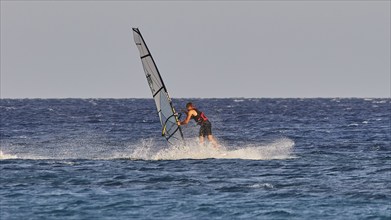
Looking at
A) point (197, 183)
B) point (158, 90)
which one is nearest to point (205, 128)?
point (158, 90)

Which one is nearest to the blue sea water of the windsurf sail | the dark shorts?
the dark shorts

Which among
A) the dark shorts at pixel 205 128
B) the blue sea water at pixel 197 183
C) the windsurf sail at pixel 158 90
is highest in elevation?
the windsurf sail at pixel 158 90

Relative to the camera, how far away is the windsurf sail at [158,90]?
28.8 m

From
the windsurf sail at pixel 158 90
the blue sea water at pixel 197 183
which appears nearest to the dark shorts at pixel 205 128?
the windsurf sail at pixel 158 90

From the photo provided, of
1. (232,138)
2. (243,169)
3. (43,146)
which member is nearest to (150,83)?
(243,169)

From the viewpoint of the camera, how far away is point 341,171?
27.5m

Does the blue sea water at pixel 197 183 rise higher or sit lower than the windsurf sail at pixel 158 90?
lower

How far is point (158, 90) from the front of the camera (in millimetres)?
29281

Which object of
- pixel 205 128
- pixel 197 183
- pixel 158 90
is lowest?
pixel 197 183

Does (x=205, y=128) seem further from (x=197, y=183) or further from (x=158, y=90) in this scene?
(x=197, y=183)

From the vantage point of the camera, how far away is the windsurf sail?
28.8m

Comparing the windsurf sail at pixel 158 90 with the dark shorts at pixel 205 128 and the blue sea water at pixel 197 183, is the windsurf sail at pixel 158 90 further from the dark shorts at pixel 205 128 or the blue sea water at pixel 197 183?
the blue sea water at pixel 197 183

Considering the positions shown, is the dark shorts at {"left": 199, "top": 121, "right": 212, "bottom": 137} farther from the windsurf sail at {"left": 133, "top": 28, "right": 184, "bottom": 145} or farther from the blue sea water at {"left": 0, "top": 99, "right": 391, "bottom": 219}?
the blue sea water at {"left": 0, "top": 99, "right": 391, "bottom": 219}

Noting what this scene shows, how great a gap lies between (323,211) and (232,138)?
2769cm
